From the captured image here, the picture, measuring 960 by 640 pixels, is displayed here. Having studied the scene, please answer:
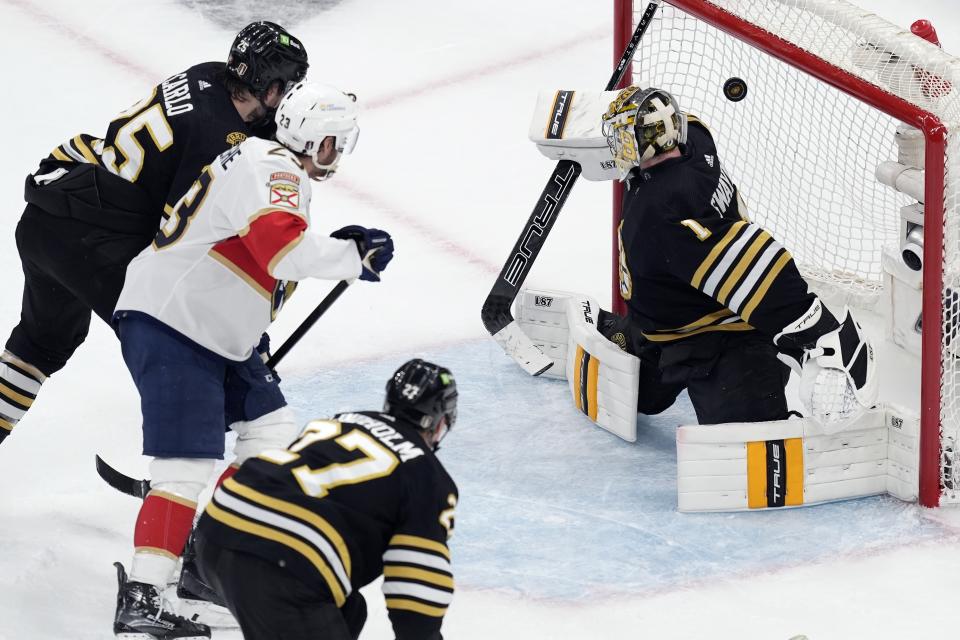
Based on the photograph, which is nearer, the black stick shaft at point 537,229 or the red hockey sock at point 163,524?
the red hockey sock at point 163,524

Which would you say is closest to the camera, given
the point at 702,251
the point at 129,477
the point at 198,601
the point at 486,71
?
the point at 198,601

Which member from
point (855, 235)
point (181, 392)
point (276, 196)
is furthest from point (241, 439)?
point (855, 235)

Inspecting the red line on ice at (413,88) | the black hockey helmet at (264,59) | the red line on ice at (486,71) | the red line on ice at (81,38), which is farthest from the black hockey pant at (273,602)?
the red line on ice at (81,38)

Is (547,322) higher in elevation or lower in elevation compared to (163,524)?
lower

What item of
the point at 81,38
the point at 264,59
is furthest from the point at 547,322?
the point at 81,38

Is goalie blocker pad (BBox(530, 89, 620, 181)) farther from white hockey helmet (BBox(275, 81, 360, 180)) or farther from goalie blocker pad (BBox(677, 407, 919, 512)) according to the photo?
white hockey helmet (BBox(275, 81, 360, 180))

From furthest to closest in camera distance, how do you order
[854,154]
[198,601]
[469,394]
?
[854,154] < [469,394] < [198,601]

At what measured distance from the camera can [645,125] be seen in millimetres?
3521

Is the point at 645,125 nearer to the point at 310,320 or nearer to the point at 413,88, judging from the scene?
the point at 310,320

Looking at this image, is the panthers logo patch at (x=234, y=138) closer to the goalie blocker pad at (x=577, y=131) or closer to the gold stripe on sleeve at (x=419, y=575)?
the goalie blocker pad at (x=577, y=131)

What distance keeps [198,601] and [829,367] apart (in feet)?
4.62

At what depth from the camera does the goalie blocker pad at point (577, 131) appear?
401cm

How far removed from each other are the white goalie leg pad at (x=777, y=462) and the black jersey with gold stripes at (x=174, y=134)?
3.82 ft

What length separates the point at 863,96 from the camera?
11.4 feet
